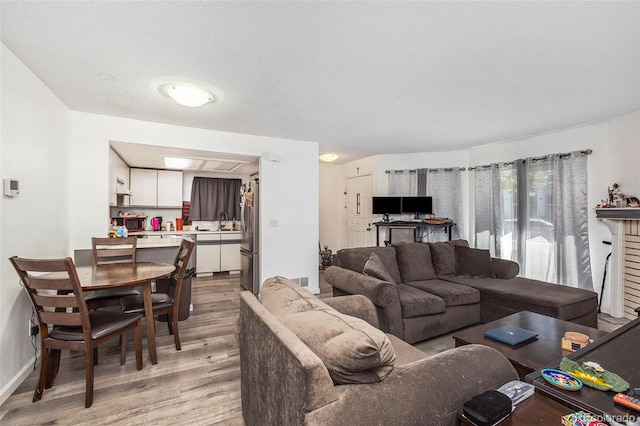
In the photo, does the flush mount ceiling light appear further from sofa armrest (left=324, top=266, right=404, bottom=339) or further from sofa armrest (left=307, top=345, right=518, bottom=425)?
sofa armrest (left=307, top=345, right=518, bottom=425)

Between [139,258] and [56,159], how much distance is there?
4.55 feet

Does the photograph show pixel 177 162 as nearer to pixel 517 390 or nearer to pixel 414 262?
pixel 414 262

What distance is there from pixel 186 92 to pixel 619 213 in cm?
502

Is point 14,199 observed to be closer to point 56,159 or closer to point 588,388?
point 56,159

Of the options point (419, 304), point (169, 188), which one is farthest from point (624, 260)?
point (169, 188)

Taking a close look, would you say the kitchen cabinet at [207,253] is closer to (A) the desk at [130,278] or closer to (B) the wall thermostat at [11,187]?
(A) the desk at [130,278]

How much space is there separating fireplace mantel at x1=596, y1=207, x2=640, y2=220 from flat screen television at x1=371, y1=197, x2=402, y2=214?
2.94 m

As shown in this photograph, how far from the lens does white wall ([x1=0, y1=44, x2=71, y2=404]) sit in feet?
6.79

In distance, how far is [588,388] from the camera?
123 cm

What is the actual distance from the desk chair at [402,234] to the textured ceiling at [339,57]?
2.64m

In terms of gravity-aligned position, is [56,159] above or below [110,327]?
above

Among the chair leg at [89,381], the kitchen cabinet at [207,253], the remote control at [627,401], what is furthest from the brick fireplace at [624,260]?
the kitchen cabinet at [207,253]

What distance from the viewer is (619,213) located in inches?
134

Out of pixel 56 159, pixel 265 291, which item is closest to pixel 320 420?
pixel 265 291
